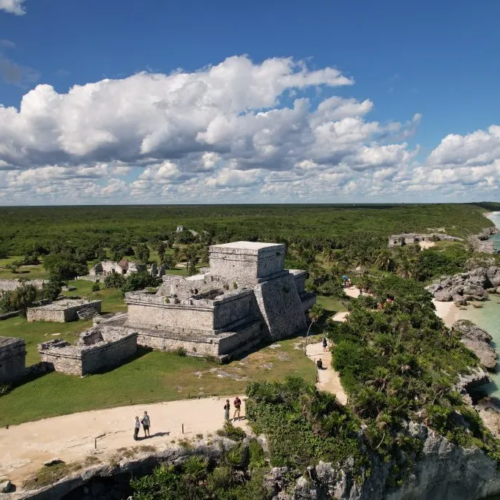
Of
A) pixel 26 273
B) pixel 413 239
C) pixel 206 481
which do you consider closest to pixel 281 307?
pixel 206 481

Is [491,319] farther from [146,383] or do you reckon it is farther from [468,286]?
[146,383]

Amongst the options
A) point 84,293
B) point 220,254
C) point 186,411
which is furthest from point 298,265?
point 186,411

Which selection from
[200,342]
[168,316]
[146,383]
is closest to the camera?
[146,383]

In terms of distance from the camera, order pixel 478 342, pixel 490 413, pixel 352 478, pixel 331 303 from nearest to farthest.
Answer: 1. pixel 352 478
2. pixel 490 413
3. pixel 478 342
4. pixel 331 303

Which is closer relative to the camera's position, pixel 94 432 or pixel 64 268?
pixel 94 432

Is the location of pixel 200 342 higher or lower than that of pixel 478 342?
higher

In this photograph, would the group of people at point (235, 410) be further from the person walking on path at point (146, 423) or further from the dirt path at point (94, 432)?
the person walking on path at point (146, 423)

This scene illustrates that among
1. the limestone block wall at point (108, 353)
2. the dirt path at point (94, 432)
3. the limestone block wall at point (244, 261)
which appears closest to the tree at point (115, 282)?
the limestone block wall at point (244, 261)
